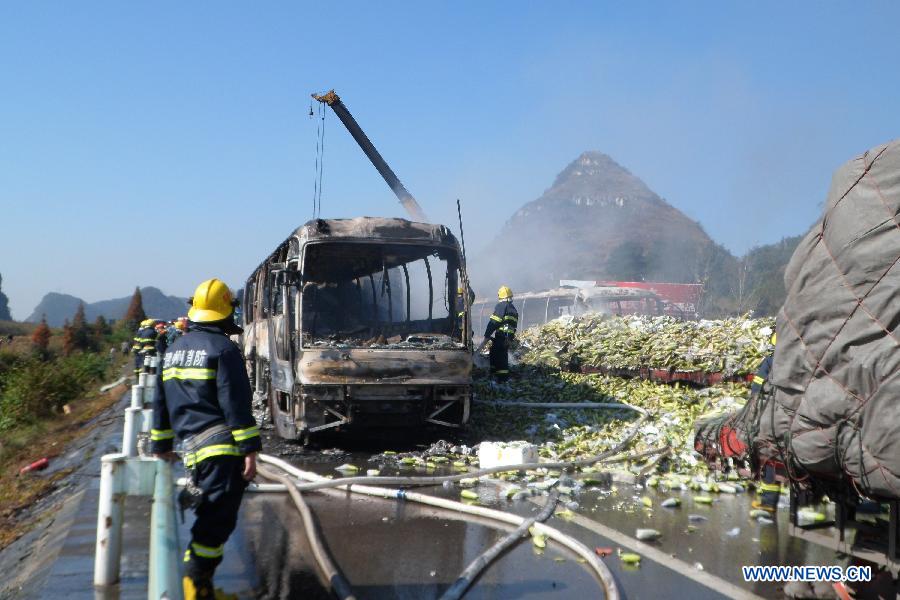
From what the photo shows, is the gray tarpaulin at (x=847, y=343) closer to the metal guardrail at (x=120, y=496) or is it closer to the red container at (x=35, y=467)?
the metal guardrail at (x=120, y=496)

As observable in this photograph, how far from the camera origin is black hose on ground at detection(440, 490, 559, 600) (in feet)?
14.4

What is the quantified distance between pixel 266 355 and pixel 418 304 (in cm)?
280

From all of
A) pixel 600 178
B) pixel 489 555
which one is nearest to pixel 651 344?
pixel 489 555

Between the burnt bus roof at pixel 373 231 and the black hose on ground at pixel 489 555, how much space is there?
4.36 m

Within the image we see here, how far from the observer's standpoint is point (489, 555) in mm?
5016

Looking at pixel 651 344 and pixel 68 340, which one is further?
pixel 68 340

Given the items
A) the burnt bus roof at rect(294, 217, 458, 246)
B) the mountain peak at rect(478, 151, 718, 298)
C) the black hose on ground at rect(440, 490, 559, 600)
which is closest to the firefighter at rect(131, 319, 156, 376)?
the burnt bus roof at rect(294, 217, 458, 246)

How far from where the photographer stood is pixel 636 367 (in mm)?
12273

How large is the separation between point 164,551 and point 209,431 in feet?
3.36

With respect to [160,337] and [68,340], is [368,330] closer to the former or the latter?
[160,337]

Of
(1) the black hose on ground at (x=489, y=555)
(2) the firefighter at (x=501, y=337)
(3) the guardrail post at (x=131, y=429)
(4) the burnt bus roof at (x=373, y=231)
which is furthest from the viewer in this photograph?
(2) the firefighter at (x=501, y=337)

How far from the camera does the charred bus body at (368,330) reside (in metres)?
8.97

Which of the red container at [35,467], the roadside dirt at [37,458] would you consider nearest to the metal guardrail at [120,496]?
the roadside dirt at [37,458]

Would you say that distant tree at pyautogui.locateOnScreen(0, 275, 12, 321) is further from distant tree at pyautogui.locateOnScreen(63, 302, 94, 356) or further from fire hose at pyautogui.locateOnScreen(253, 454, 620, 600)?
fire hose at pyautogui.locateOnScreen(253, 454, 620, 600)
